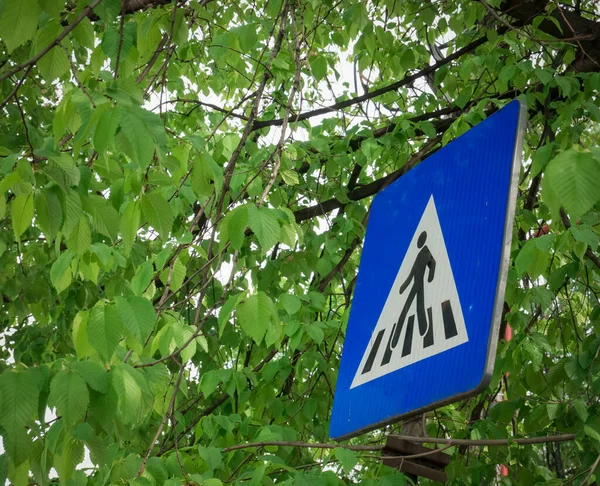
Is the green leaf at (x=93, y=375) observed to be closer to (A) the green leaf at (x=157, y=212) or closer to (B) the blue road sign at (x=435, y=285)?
(A) the green leaf at (x=157, y=212)

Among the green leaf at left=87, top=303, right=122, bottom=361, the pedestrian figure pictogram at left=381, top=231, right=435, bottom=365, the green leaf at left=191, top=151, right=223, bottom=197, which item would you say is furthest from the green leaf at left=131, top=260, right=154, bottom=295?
the pedestrian figure pictogram at left=381, top=231, right=435, bottom=365

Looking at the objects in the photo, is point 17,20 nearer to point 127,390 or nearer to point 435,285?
point 127,390

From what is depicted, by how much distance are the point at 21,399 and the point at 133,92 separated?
1.88 feet

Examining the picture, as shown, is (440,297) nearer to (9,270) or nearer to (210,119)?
(210,119)

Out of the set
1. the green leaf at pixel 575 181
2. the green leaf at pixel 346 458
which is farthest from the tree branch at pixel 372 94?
the green leaf at pixel 575 181

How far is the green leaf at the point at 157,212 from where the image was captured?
148cm

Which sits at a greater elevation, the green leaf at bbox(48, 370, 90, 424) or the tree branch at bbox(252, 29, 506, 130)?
the tree branch at bbox(252, 29, 506, 130)

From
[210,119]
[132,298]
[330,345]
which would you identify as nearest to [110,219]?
[132,298]

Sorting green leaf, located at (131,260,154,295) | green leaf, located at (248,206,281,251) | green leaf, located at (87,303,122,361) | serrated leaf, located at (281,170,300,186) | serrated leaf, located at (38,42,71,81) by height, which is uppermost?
serrated leaf, located at (281,170,300,186)

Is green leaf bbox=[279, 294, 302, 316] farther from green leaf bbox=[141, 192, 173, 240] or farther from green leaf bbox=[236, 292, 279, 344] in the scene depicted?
green leaf bbox=[141, 192, 173, 240]

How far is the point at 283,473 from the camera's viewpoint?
2.48m

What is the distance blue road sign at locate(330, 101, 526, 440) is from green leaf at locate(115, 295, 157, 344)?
→ 369 mm

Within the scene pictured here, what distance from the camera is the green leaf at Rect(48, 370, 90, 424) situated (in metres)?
1.27

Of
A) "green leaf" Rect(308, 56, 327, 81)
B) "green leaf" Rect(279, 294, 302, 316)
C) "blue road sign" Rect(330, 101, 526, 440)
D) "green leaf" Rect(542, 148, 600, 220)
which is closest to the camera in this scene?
"green leaf" Rect(542, 148, 600, 220)
